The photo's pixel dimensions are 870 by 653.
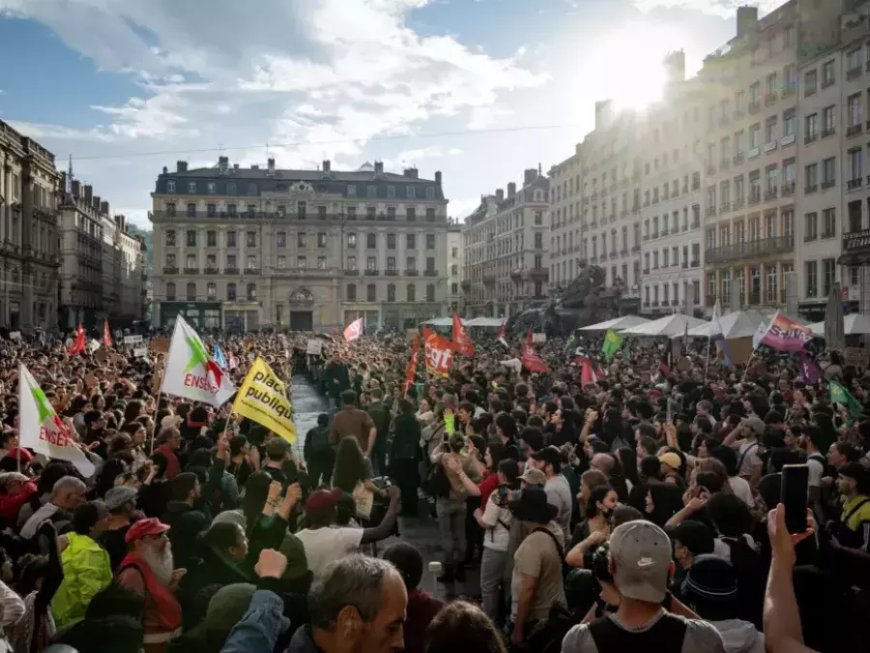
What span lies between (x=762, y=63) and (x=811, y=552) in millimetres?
46526

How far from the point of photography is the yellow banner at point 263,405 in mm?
9180

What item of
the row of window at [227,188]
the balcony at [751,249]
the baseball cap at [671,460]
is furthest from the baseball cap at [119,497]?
the row of window at [227,188]

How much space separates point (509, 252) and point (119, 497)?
291ft

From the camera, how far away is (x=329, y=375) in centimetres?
2203

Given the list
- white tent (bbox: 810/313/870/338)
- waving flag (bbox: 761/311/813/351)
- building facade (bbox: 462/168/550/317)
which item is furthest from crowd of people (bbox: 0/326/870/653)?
building facade (bbox: 462/168/550/317)

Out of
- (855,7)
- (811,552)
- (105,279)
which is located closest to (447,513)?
(811,552)

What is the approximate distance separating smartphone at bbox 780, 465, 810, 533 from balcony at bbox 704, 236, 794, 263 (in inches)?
1702

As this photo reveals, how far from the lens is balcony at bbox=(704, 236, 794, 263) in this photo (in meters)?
43.4

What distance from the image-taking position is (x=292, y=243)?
305 feet

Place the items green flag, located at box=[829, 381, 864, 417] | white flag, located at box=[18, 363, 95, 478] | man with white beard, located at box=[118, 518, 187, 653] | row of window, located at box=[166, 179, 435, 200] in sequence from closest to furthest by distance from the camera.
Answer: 1. man with white beard, located at box=[118, 518, 187, 653]
2. white flag, located at box=[18, 363, 95, 478]
3. green flag, located at box=[829, 381, 864, 417]
4. row of window, located at box=[166, 179, 435, 200]

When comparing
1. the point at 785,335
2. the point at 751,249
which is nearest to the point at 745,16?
the point at 751,249

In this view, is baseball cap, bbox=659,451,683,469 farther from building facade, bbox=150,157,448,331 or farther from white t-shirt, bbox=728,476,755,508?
building facade, bbox=150,157,448,331

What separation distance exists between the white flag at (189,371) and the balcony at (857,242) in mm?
33386

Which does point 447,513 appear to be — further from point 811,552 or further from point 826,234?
point 826,234
